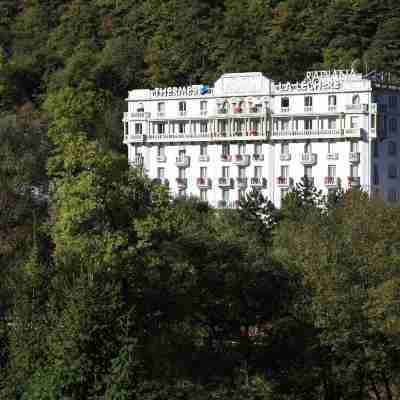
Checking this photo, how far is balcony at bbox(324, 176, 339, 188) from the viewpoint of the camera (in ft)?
377

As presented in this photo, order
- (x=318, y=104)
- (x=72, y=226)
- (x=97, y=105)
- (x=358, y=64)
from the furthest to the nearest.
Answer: (x=97, y=105) → (x=358, y=64) → (x=318, y=104) → (x=72, y=226)

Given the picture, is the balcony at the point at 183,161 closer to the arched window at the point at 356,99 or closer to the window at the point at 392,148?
the arched window at the point at 356,99

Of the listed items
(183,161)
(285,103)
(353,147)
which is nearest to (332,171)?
(353,147)

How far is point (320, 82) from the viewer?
389ft

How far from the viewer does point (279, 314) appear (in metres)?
61.1

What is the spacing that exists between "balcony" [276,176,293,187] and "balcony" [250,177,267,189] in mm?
1415

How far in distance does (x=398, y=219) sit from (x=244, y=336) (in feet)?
72.1

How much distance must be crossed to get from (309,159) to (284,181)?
264cm

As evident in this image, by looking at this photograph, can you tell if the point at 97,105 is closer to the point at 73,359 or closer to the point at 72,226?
the point at 72,226

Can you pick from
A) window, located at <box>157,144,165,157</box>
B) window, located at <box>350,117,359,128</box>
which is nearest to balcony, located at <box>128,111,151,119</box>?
window, located at <box>157,144,165,157</box>

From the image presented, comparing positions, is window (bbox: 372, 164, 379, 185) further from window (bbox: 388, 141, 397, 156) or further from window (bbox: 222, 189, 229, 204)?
window (bbox: 222, 189, 229, 204)

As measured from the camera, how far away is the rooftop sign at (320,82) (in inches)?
4631

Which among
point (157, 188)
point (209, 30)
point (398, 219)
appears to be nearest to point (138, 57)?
point (209, 30)

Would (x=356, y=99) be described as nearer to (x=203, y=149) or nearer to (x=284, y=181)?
(x=284, y=181)
